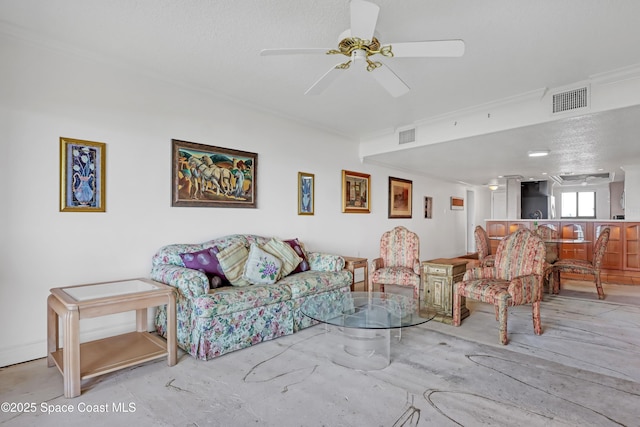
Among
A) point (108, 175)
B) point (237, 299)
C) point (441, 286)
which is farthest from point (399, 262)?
point (108, 175)

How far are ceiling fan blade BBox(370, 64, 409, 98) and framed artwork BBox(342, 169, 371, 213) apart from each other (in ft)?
8.88

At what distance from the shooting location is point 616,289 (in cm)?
531

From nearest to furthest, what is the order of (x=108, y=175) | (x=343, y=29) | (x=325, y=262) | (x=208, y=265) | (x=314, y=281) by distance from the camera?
(x=343, y=29) < (x=108, y=175) < (x=208, y=265) < (x=314, y=281) < (x=325, y=262)

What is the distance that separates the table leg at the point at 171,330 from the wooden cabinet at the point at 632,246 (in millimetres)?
7900

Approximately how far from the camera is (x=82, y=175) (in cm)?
287

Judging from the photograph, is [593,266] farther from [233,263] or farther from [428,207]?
[233,263]

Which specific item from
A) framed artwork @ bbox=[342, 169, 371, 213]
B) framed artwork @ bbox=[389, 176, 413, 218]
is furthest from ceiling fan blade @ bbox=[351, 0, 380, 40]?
framed artwork @ bbox=[389, 176, 413, 218]

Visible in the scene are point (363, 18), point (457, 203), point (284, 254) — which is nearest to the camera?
point (363, 18)

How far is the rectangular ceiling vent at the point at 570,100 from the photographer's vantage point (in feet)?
11.0

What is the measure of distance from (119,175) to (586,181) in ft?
41.6

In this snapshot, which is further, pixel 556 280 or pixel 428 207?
pixel 428 207

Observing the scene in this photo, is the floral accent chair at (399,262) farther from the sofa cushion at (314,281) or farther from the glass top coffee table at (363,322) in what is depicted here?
the glass top coffee table at (363,322)

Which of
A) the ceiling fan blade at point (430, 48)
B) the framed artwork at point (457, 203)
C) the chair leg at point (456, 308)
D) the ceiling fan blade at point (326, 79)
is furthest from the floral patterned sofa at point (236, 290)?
the framed artwork at point (457, 203)

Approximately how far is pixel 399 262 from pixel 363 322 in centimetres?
207
